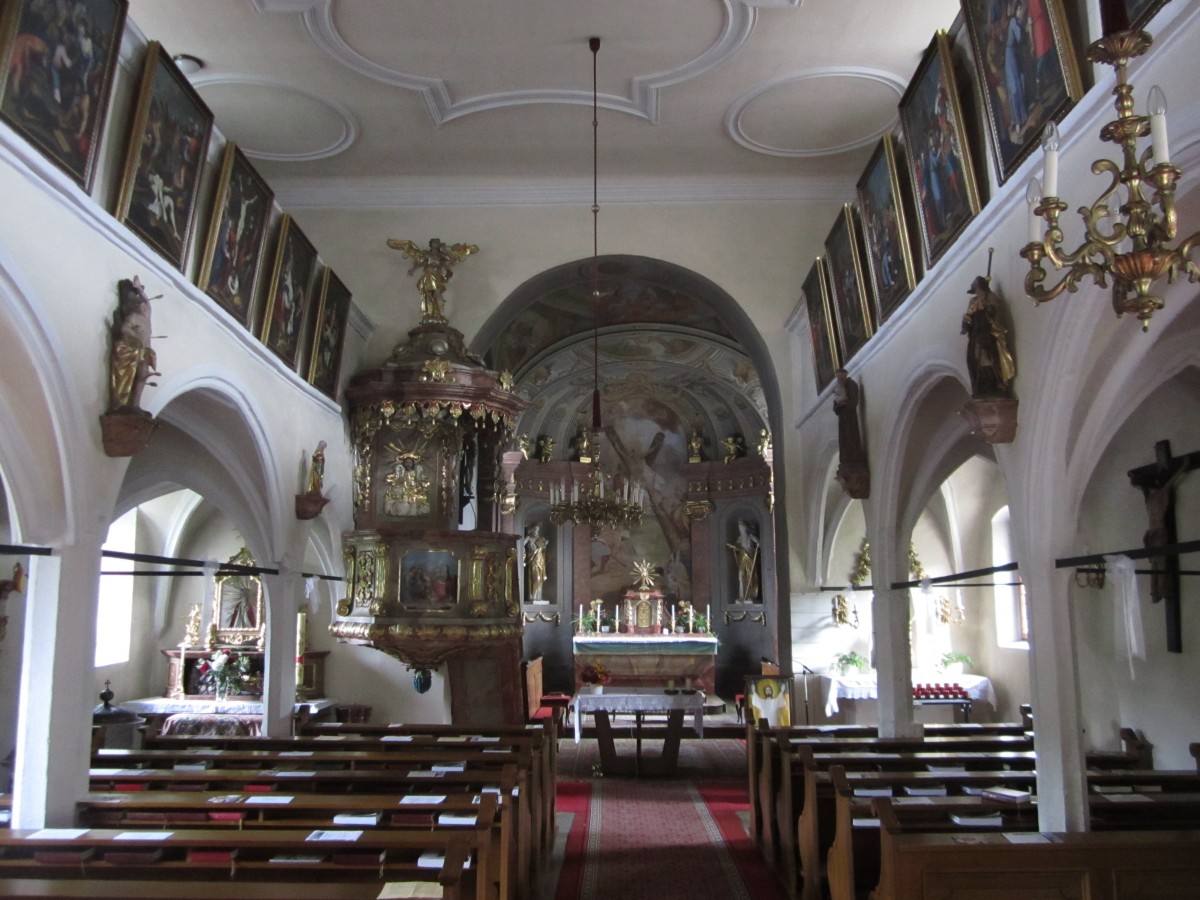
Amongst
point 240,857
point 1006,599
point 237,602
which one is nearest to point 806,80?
point 1006,599

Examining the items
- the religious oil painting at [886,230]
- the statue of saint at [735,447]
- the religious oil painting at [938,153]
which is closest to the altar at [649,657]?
the statue of saint at [735,447]

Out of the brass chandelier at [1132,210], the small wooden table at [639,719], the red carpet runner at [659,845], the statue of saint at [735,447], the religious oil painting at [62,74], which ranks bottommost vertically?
the red carpet runner at [659,845]

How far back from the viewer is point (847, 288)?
1014 cm

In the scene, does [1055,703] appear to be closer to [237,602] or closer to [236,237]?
[236,237]

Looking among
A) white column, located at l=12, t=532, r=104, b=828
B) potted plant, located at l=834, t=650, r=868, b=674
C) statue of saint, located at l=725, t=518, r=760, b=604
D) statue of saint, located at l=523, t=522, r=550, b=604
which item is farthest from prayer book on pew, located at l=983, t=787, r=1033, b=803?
statue of saint, located at l=523, t=522, r=550, b=604

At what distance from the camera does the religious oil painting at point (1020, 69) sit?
5.21 metres

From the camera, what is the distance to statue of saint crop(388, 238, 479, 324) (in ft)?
41.3

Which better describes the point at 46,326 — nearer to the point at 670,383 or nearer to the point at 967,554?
the point at 967,554

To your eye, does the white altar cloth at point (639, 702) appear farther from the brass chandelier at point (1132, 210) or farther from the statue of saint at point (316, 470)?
the brass chandelier at point (1132, 210)

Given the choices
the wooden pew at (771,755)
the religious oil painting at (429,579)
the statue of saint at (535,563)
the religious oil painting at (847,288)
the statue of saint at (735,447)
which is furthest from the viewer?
the statue of saint at (735,447)

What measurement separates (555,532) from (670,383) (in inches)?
169

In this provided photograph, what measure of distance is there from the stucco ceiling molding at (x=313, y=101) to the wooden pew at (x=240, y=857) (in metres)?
8.13

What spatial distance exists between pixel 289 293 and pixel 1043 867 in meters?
8.16

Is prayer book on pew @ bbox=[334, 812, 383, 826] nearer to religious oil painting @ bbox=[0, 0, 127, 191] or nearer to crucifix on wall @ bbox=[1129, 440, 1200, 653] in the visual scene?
religious oil painting @ bbox=[0, 0, 127, 191]
